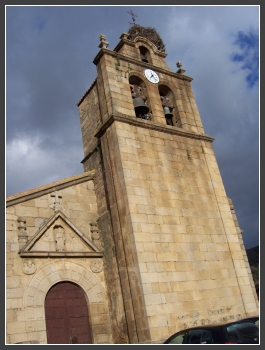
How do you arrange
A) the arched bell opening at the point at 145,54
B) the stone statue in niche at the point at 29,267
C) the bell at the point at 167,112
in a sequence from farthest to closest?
the arched bell opening at the point at 145,54, the bell at the point at 167,112, the stone statue in niche at the point at 29,267

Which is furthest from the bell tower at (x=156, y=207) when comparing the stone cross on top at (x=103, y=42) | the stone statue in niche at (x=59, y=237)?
the stone statue in niche at (x=59, y=237)

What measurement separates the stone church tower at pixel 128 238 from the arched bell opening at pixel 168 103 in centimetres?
55

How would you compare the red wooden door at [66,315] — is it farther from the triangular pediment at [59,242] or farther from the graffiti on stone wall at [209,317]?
the graffiti on stone wall at [209,317]

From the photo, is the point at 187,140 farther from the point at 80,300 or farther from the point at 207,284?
the point at 80,300

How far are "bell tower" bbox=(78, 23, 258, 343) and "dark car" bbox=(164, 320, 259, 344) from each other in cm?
242

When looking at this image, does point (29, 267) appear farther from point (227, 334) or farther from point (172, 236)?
point (227, 334)

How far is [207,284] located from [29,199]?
5639 millimetres

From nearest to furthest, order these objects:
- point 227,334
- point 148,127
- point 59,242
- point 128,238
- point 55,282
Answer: point 227,334 < point 55,282 < point 128,238 < point 59,242 < point 148,127

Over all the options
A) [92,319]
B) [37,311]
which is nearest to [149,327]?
[92,319]

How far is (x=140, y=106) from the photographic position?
13.4m

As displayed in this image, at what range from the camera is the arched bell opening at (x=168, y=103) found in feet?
47.5

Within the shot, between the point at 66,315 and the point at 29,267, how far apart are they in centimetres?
160

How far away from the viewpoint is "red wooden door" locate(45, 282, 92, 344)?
391 inches

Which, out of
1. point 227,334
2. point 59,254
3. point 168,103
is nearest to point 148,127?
point 168,103
